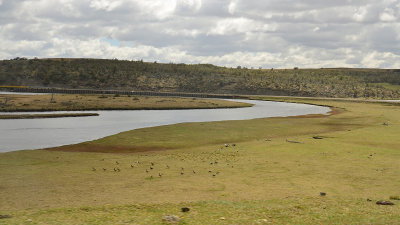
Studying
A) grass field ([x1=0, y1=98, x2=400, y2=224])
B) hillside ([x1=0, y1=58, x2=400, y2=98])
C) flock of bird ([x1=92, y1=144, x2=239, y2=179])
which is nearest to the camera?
grass field ([x1=0, y1=98, x2=400, y2=224])

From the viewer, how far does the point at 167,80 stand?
14512cm

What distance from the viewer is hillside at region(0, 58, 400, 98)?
134 metres

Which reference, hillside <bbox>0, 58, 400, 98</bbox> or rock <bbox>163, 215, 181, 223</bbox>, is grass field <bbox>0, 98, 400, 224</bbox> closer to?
rock <bbox>163, 215, 181, 223</bbox>

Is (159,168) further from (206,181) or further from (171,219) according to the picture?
(171,219)

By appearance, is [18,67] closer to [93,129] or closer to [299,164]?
[93,129]

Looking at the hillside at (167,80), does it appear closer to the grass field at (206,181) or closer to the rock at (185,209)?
the grass field at (206,181)

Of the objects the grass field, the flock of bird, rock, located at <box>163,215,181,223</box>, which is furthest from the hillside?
rock, located at <box>163,215,181,223</box>

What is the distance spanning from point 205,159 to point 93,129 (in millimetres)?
20279

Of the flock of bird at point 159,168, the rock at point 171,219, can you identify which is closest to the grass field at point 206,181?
the flock of bird at point 159,168

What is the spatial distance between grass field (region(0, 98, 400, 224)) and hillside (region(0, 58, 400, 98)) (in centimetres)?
10360

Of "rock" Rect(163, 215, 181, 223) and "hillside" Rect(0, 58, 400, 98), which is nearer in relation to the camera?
"rock" Rect(163, 215, 181, 223)

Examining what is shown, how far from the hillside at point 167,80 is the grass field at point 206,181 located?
10360 cm

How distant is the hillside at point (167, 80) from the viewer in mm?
133750

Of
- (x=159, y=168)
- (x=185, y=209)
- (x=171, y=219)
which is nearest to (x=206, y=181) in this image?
(x=159, y=168)
